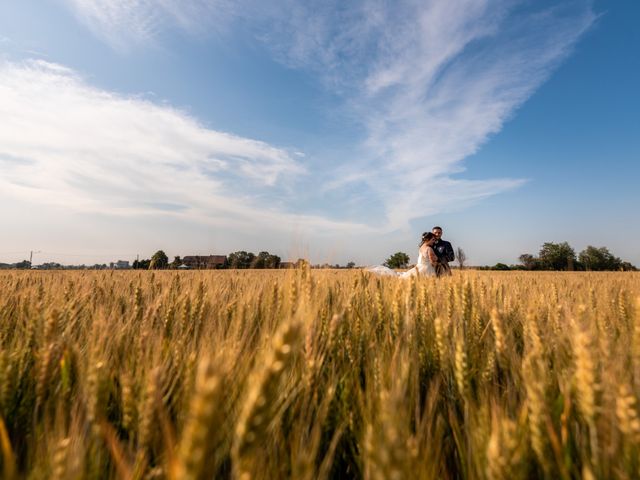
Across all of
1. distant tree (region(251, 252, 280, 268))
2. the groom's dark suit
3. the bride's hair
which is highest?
the bride's hair

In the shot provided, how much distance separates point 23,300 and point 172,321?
4.30 ft

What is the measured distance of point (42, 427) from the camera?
106 cm

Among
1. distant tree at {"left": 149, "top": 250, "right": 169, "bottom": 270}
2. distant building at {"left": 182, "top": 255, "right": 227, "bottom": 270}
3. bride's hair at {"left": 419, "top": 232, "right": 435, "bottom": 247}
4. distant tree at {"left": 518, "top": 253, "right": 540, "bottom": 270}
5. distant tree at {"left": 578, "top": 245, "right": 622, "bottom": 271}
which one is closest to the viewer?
distant building at {"left": 182, "top": 255, "right": 227, "bottom": 270}

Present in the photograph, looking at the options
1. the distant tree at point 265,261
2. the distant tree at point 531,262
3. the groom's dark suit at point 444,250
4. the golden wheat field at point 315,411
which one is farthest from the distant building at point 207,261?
the distant tree at point 531,262

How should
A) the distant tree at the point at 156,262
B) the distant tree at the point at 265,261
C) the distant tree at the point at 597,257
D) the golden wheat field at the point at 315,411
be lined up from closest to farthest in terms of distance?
the golden wheat field at the point at 315,411
the distant tree at the point at 265,261
the distant tree at the point at 156,262
the distant tree at the point at 597,257

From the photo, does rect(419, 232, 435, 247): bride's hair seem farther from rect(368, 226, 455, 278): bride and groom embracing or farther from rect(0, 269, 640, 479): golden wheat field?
rect(0, 269, 640, 479): golden wheat field

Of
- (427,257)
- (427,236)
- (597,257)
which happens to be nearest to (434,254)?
(427,257)

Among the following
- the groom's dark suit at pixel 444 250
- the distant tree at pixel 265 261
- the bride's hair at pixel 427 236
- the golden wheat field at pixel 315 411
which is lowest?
the golden wheat field at pixel 315 411

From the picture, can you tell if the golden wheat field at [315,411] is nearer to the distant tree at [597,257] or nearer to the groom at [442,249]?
the groom at [442,249]

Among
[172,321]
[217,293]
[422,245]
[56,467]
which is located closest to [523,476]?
[56,467]

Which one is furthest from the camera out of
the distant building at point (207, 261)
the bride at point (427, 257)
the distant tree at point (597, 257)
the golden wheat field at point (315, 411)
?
the distant tree at point (597, 257)

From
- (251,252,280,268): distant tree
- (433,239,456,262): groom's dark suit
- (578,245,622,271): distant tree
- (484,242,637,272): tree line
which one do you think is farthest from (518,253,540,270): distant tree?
(251,252,280,268): distant tree

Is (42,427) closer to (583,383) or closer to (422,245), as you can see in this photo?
(583,383)

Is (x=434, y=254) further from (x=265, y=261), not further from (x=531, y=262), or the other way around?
(x=531, y=262)
